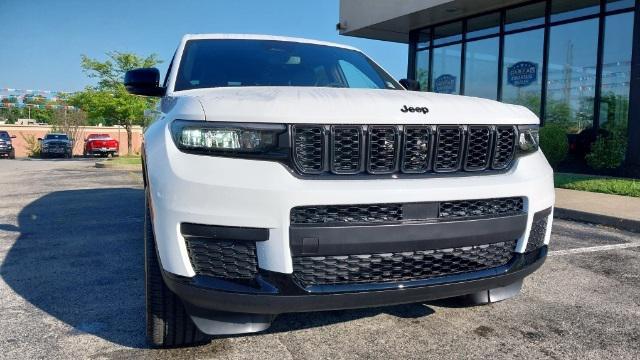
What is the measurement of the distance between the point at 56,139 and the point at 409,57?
2273 centimetres

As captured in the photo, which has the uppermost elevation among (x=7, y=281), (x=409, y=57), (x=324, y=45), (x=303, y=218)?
(x=409, y=57)

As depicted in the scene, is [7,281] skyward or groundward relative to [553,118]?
groundward

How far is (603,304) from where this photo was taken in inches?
125

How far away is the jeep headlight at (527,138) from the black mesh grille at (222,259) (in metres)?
1.44

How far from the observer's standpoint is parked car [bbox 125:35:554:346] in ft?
6.23

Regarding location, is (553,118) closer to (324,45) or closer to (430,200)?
(324,45)

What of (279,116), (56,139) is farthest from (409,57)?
(56,139)

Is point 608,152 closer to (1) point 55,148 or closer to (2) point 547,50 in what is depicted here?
(2) point 547,50

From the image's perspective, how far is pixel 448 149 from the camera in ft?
7.26

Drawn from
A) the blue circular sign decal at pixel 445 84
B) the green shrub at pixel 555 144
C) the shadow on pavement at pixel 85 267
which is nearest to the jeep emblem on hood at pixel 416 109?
the shadow on pavement at pixel 85 267

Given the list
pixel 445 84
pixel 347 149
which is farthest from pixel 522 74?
pixel 347 149

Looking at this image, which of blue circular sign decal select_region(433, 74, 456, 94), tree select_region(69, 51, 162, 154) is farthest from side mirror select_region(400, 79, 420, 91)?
tree select_region(69, 51, 162, 154)

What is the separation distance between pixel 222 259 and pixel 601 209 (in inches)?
254

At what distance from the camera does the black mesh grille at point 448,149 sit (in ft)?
7.17
